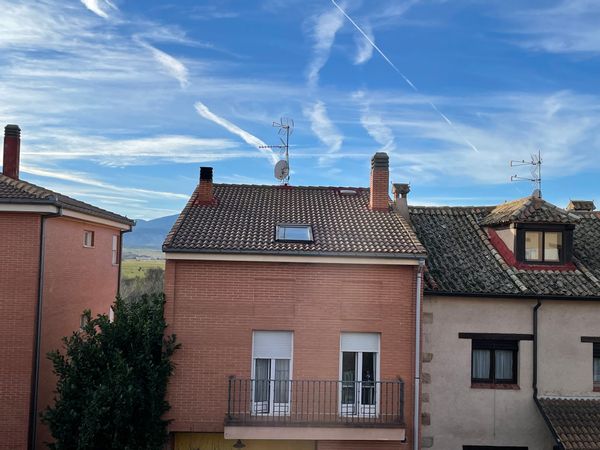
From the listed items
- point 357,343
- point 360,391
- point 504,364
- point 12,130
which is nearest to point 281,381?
point 360,391

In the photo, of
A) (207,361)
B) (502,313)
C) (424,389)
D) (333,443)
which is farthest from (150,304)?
(502,313)

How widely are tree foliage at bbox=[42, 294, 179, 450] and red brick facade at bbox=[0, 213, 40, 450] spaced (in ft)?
4.44

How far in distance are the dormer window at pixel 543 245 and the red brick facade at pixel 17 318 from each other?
13.4 m

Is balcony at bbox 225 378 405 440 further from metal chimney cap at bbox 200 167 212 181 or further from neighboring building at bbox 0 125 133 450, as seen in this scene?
metal chimney cap at bbox 200 167 212 181

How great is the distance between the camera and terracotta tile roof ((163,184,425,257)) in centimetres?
1269

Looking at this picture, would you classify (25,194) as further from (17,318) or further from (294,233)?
(294,233)

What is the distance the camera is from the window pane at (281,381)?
12773 mm

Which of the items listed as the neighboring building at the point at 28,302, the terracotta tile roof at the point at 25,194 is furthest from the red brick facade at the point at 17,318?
the terracotta tile roof at the point at 25,194

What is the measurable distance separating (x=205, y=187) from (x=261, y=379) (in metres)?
5.86

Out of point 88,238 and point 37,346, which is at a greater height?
point 88,238

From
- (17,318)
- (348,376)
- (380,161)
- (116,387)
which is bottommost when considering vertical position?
(116,387)

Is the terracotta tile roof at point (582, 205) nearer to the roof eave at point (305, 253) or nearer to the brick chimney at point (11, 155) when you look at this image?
the roof eave at point (305, 253)

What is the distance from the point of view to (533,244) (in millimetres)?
14742

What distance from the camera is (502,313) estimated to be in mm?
13352
